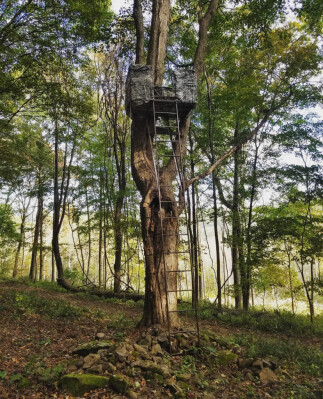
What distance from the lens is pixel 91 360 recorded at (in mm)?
3699

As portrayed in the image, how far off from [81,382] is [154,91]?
510 centimetres

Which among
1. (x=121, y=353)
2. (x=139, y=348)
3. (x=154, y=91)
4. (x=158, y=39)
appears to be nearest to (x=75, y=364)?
(x=121, y=353)

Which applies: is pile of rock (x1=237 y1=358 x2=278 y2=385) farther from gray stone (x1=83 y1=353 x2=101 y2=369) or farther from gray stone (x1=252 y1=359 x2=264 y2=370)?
gray stone (x1=83 y1=353 x2=101 y2=369)

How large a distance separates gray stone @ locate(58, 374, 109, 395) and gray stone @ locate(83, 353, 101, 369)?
0.97 ft

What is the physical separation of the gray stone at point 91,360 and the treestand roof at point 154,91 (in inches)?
173

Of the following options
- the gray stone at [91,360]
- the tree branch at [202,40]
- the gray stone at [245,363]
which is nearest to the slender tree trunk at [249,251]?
the gray stone at [245,363]

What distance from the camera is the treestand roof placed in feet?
17.7

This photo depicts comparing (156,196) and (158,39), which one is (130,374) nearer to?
(156,196)

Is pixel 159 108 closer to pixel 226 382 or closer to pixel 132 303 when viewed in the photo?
pixel 226 382

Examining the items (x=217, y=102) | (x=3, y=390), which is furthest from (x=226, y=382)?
(x=217, y=102)

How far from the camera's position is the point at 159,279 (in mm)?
5102

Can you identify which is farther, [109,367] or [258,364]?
[258,364]

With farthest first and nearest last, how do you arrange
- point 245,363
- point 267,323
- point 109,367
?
point 267,323
point 245,363
point 109,367

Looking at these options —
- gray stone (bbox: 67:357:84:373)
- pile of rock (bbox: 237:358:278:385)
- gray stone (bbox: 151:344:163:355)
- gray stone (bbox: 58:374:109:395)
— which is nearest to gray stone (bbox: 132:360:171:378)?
gray stone (bbox: 151:344:163:355)
